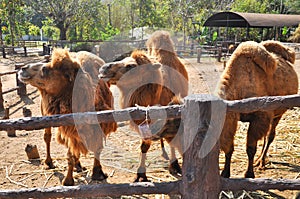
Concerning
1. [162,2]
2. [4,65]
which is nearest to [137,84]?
[4,65]

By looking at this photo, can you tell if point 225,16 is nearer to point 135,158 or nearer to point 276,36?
point 276,36

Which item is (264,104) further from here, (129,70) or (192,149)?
(129,70)

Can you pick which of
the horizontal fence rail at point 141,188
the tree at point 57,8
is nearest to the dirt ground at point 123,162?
the horizontal fence rail at point 141,188

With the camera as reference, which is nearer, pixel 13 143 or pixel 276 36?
pixel 13 143

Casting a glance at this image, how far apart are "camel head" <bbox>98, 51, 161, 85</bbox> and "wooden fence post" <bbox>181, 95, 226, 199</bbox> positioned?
1987 millimetres

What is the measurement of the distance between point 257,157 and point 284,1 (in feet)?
142

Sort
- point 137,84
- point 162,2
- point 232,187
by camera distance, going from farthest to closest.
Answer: point 162,2
point 137,84
point 232,187

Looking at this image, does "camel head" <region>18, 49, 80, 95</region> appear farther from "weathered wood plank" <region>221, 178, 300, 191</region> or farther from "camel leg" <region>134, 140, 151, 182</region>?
"weathered wood plank" <region>221, 178, 300, 191</region>

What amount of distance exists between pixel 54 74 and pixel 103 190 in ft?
6.16

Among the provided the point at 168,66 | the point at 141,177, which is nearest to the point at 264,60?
the point at 168,66

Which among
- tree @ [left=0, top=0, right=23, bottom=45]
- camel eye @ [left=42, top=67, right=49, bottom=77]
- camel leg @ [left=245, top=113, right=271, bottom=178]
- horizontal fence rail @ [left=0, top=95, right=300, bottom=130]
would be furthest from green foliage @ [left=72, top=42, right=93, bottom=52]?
horizontal fence rail @ [left=0, top=95, right=300, bottom=130]

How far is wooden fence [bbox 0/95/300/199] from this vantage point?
2.15 metres

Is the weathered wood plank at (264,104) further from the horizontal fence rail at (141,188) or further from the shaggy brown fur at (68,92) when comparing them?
the shaggy brown fur at (68,92)

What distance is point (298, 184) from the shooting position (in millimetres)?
2445
